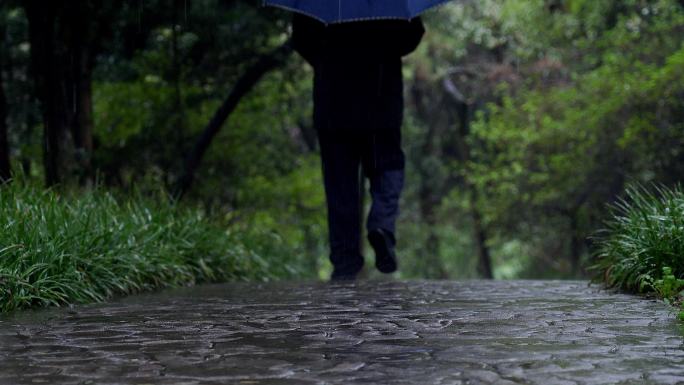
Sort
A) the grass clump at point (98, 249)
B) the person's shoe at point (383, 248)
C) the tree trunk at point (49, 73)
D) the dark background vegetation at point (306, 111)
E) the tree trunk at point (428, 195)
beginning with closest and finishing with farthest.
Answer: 1. the grass clump at point (98, 249)
2. the person's shoe at point (383, 248)
3. the tree trunk at point (49, 73)
4. the dark background vegetation at point (306, 111)
5. the tree trunk at point (428, 195)

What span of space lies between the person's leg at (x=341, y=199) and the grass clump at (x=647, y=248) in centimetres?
178

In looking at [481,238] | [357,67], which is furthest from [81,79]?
[481,238]

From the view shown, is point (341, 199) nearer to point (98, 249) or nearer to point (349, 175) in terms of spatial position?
point (349, 175)

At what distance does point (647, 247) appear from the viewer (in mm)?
5629

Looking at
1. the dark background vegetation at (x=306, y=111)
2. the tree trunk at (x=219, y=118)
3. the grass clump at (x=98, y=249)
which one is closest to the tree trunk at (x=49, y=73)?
the dark background vegetation at (x=306, y=111)

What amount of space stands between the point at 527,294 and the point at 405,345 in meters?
2.30

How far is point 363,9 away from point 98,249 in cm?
234

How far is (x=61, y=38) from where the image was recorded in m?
10.2

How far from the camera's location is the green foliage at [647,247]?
541 centimetres

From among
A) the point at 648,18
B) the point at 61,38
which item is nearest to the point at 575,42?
the point at 648,18

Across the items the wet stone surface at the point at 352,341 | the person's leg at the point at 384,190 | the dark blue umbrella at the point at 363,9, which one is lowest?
the wet stone surface at the point at 352,341

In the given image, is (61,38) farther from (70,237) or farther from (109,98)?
(70,237)

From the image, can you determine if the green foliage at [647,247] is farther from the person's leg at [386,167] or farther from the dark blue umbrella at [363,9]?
Answer: the dark blue umbrella at [363,9]

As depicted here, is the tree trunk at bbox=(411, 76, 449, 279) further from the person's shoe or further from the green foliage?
the green foliage
